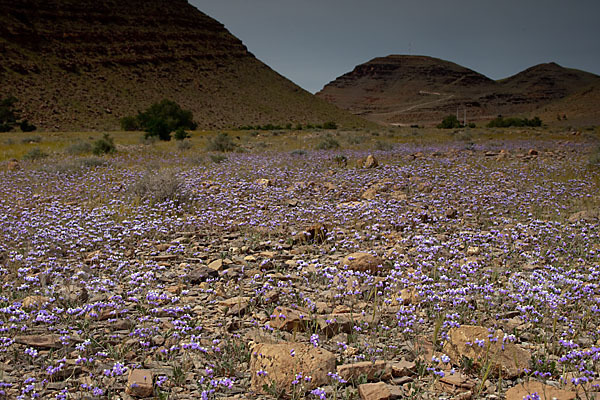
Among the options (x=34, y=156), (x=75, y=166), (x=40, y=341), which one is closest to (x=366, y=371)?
(x=40, y=341)

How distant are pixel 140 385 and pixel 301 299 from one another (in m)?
1.62

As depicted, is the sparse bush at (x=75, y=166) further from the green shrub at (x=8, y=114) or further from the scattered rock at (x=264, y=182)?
the green shrub at (x=8, y=114)

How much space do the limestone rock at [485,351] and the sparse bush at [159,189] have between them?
5.49 m

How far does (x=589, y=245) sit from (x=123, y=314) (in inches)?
209

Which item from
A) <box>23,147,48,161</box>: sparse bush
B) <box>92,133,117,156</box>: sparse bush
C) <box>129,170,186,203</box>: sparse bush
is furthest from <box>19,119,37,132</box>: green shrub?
<box>129,170,186,203</box>: sparse bush

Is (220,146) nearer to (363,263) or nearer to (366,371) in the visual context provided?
(363,263)

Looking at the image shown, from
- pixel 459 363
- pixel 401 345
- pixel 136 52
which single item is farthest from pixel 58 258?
pixel 136 52

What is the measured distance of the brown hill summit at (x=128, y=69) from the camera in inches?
1964

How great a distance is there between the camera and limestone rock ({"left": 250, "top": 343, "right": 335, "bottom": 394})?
97.8 inches

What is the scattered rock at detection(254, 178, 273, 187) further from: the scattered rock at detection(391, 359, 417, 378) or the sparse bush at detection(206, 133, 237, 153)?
the sparse bush at detection(206, 133, 237, 153)

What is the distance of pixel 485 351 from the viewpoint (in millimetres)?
2723

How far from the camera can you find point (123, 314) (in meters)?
3.41

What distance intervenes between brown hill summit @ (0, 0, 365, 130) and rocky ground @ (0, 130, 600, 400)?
154 feet

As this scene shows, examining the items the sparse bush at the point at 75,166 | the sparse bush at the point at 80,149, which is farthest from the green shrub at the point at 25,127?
the sparse bush at the point at 75,166
